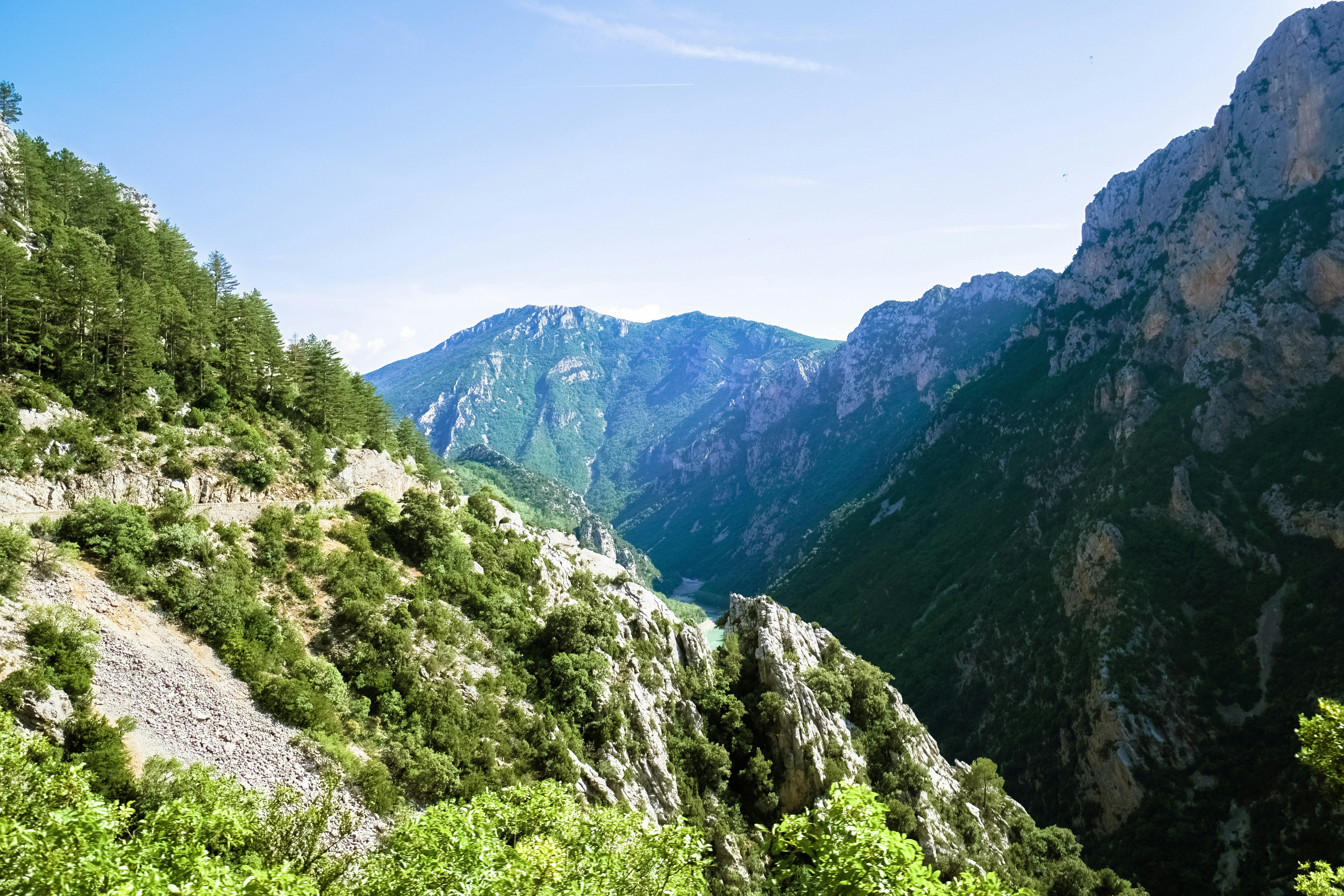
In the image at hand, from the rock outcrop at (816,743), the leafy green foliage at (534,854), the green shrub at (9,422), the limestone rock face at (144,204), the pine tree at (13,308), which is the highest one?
the limestone rock face at (144,204)

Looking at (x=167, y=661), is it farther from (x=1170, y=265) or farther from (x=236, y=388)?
(x=1170, y=265)

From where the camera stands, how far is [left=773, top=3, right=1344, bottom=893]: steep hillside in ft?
247

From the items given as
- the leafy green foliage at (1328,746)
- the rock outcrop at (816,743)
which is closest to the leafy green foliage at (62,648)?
the rock outcrop at (816,743)

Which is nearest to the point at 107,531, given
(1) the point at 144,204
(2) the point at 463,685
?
(2) the point at 463,685

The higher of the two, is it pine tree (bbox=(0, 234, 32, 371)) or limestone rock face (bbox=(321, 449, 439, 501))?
A: pine tree (bbox=(0, 234, 32, 371))

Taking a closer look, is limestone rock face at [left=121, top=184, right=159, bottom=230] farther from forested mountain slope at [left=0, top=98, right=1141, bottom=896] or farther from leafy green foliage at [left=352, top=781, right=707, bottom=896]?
leafy green foliage at [left=352, top=781, right=707, bottom=896]

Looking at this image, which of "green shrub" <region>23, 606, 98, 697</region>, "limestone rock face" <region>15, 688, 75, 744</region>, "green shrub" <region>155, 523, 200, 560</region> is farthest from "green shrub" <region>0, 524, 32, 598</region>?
"limestone rock face" <region>15, 688, 75, 744</region>

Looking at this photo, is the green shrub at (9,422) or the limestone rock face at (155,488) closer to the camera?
the limestone rock face at (155,488)

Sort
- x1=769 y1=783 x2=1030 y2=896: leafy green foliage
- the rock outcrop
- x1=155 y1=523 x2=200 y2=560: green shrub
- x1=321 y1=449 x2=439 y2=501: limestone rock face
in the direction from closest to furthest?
x1=769 y1=783 x2=1030 y2=896: leafy green foliage < x1=155 y1=523 x2=200 y2=560: green shrub < the rock outcrop < x1=321 y1=449 x2=439 y2=501: limestone rock face

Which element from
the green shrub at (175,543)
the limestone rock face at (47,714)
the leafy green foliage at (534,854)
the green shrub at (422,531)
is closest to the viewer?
the leafy green foliage at (534,854)

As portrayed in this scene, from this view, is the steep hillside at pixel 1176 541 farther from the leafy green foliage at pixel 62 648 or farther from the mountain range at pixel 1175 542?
the leafy green foliage at pixel 62 648

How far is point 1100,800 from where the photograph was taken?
80688mm

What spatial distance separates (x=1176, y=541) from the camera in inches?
3809

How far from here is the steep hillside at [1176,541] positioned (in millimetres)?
75312
